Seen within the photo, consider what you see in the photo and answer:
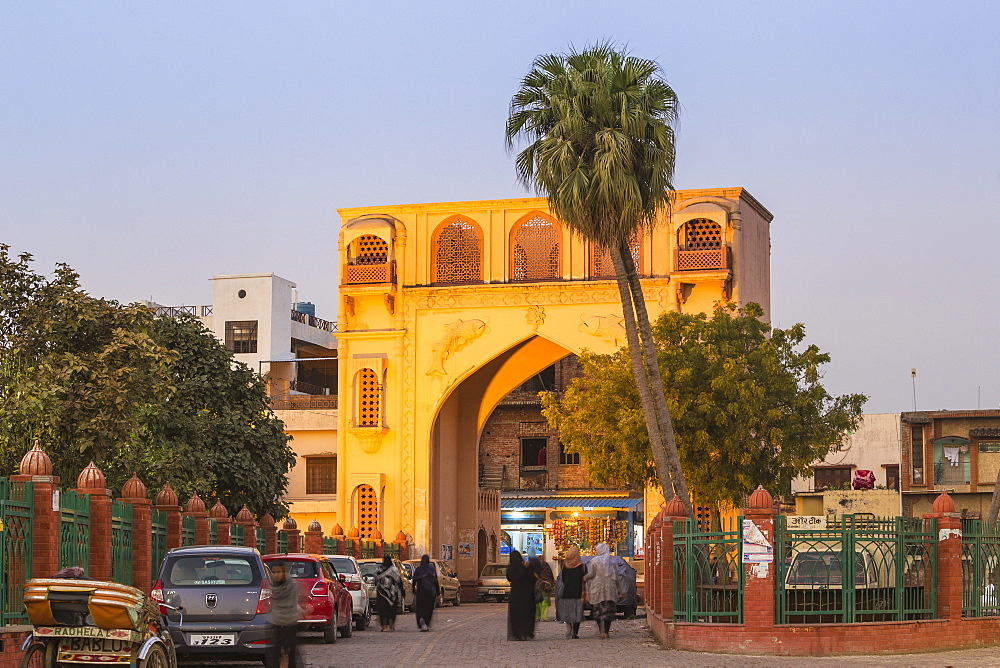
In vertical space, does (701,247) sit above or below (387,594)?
above

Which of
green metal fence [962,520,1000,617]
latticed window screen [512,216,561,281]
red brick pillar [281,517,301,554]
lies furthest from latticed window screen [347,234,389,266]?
green metal fence [962,520,1000,617]

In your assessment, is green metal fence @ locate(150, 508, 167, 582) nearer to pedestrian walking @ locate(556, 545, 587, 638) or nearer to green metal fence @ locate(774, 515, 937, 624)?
pedestrian walking @ locate(556, 545, 587, 638)

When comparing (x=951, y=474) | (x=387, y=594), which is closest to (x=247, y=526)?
(x=387, y=594)

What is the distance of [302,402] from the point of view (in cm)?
5688

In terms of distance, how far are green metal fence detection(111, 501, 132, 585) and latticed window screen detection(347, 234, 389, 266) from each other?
2403 cm

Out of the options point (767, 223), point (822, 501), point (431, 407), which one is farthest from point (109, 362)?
point (822, 501)

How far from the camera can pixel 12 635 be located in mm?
14297

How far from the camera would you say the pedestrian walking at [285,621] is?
15.0 metres

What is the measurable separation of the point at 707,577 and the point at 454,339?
925 inches

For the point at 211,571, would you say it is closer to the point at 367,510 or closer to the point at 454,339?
the point at 454,339

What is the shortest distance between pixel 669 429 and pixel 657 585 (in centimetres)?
440

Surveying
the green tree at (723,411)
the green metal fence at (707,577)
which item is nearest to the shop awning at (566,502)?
the green tree at (723,411)

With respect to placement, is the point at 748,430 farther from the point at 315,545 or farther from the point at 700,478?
the point at 315,545

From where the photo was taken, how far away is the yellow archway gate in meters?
41.7
